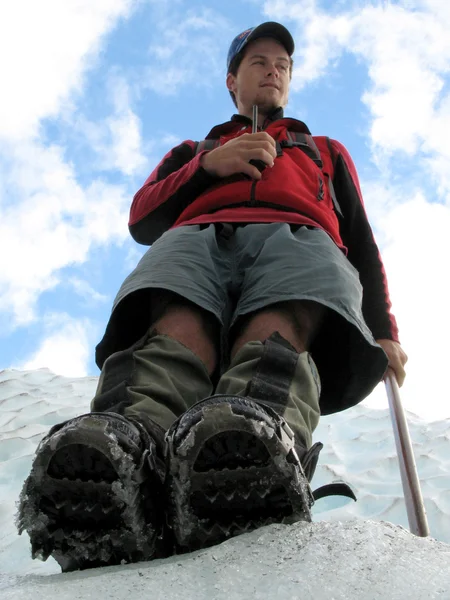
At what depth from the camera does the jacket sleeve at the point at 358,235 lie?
2203 millimetres

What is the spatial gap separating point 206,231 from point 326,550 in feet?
3.39

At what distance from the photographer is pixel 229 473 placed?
1.05 meters

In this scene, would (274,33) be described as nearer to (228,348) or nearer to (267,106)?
(267,106)

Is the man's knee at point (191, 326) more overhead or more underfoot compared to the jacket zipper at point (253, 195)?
more underfoot

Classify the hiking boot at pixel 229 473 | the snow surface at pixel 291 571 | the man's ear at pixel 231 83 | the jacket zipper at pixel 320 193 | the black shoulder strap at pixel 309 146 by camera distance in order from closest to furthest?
the snow surface at pixel 291 571 < the hiking boot at pixel 229 473 < the jacket zipper at pixel 320 193 < the black shoulder strap at pixel 309 146 < the man's ear at pixel 231 83

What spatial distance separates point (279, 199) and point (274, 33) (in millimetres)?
924

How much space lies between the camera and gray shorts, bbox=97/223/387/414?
156 cm

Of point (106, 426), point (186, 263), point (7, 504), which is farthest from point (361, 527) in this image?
point (7, 504)

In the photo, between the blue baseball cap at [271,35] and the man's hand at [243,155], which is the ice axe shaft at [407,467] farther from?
the blue baseball cap at [271,35]

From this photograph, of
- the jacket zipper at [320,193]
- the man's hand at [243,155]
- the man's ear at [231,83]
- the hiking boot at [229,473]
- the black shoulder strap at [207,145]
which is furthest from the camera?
the man's ear at [231,83]

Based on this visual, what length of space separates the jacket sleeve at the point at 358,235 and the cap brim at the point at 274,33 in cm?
49

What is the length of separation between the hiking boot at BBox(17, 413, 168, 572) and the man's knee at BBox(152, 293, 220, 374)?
1.48ft

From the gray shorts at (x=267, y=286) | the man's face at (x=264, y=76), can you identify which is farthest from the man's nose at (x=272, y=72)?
the gray shorts at (x=267, y=286)

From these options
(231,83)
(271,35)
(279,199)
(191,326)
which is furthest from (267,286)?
(231,83)
